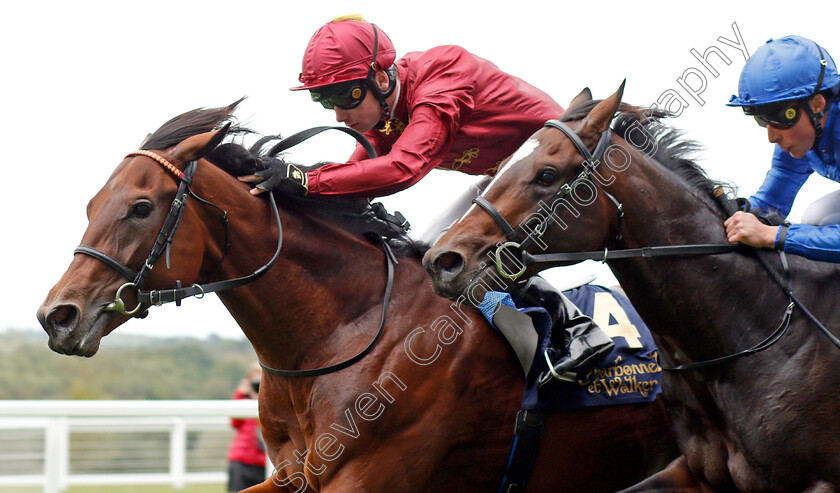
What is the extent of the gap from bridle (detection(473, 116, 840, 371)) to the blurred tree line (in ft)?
75.8

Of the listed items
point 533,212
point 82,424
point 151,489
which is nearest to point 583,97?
point 533,212

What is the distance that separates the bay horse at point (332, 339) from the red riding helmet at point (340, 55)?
423 millimetres

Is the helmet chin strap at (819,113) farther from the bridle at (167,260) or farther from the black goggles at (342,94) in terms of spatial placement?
the bridle at (167,260)

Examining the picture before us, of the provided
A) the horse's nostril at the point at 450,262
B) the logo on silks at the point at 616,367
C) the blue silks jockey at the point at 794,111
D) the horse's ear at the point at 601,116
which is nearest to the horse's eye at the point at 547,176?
the horse's ear at the point at 601,116

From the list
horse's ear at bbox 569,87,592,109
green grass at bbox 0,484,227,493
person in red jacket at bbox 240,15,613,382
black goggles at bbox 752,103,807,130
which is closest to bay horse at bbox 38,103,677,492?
person in red jacket at bbox 240,15,613,382

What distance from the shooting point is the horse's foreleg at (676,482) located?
321 centimetres

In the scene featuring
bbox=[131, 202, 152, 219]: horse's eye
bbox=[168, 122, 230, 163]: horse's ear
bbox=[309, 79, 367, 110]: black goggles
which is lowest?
bbox=[131, 202, 152, 219]: horse's eye

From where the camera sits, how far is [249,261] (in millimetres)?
3336

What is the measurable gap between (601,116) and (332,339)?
1294 millimetres

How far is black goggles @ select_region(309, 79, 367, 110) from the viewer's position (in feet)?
11.8

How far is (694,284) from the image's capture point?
120 inches

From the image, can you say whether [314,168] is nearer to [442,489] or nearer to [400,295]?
[400,295]

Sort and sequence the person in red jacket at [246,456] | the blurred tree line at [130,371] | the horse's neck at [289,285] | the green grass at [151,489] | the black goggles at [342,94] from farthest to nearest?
the blurred tree line at [130,371]
the green grass at [151,489]
the person in red jacket at [246,456]
the black goggles at [342,94]
the horse's neck at [289,285]

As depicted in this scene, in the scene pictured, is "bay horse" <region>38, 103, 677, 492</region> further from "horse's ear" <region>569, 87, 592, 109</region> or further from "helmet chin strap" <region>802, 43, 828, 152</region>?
"helmet chin strap" <region>802, 43, 828, 152</region>
